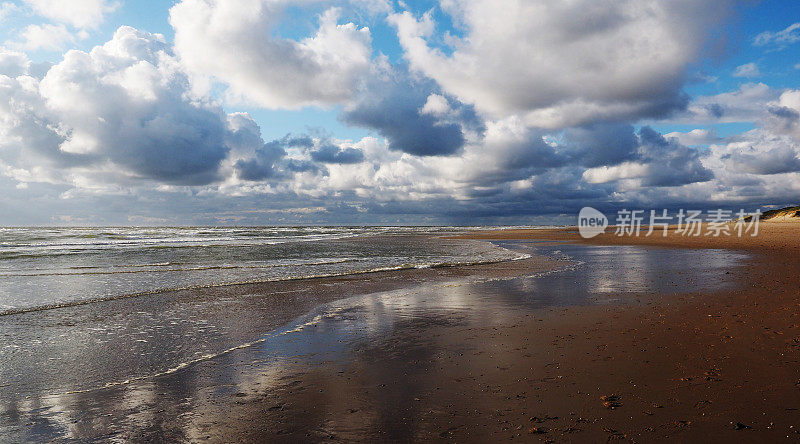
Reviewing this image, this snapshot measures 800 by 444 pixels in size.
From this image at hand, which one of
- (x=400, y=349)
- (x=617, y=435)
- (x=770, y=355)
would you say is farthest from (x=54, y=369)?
(x=770, y=355)

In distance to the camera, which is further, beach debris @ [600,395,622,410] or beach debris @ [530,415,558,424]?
beach debris @ [600,395,622,410]

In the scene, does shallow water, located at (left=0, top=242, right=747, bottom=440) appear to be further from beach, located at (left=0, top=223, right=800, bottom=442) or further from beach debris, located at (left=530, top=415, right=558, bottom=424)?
beach debris, located at (left=530, top=415, right=558, bottom=424)

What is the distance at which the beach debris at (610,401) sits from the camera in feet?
18.2

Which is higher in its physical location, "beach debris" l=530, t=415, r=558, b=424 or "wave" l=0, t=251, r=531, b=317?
"beach debris" l=530, t=415, r=558, b=424

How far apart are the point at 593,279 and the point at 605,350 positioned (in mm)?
11130

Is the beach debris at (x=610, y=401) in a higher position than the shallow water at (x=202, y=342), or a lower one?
higher

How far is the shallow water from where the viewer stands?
5863 millimetres

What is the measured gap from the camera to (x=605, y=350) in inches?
314

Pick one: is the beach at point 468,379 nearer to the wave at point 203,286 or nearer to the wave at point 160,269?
the wave at point 203,286

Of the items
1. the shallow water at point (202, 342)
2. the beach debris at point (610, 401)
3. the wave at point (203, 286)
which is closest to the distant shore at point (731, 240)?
the shallow water at point (202, 342)

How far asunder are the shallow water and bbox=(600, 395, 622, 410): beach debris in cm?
460

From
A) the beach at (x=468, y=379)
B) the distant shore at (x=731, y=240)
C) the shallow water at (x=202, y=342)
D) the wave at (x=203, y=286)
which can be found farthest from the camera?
the distant shore at (x=731, y=240)

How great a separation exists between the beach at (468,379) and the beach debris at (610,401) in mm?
33

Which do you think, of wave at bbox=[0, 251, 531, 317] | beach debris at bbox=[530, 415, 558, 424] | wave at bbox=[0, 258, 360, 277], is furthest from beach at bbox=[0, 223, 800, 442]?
wave at bbox=[0, 258, 360, 277]
